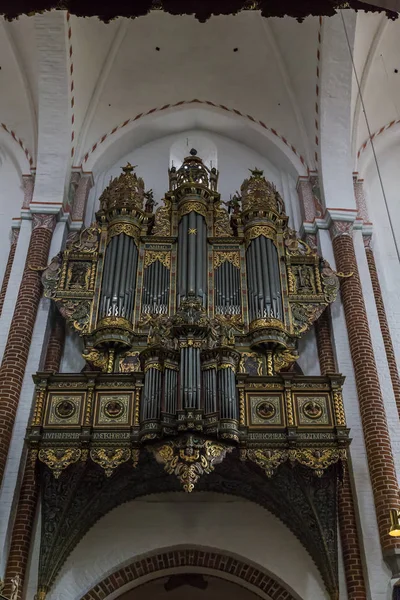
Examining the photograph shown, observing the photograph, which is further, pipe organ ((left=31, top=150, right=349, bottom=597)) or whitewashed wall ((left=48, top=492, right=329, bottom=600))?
whitewashed wall ((left=48, top=492, right=329, bottom=600))

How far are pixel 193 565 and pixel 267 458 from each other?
270 cm

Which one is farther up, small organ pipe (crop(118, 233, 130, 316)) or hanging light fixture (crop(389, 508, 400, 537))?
small organ pipe (crop(118, 233, 130, 316))

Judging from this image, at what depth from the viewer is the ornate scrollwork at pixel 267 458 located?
9219 millimetres

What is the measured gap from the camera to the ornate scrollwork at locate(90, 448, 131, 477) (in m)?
9.16

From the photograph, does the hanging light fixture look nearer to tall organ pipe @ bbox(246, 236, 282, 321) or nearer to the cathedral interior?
the cathedral interior

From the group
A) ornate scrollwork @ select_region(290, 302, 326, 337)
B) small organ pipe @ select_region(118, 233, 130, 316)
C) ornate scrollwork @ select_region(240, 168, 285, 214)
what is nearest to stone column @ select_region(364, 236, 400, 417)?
ornate scrollwork @ select_region(290, 302, 326, 337)

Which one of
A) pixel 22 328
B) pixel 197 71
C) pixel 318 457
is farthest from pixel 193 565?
pixel 197 71

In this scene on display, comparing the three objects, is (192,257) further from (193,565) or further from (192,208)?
(193,565)

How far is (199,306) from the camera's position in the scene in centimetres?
1044

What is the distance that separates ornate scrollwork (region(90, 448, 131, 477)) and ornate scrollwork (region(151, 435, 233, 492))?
52 centimetres

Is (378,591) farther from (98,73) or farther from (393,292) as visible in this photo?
(98,73)

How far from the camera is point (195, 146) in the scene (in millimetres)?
16891

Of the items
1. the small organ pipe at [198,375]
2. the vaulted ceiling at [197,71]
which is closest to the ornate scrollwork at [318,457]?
the small organ pipe at [198,375]

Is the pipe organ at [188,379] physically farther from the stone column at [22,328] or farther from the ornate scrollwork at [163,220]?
the stone column at [22,328]
